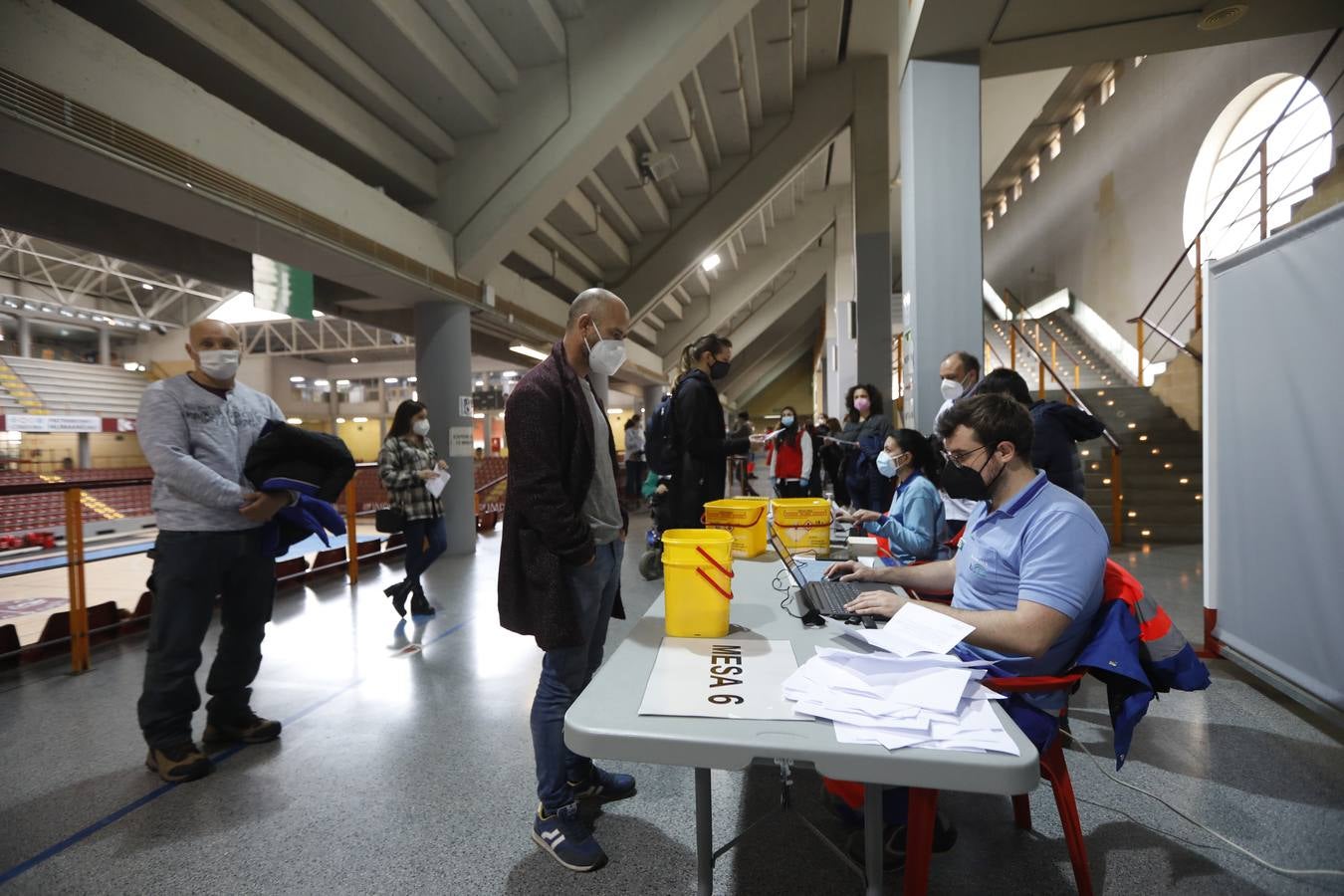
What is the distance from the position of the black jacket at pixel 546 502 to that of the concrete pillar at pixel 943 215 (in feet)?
10.3

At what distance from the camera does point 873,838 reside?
1278mm

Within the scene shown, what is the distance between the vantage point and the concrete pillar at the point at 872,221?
7.88 m

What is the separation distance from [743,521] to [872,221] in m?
7.07

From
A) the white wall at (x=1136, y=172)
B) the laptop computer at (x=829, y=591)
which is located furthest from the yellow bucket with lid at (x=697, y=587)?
the white wall at (x=1136, y=172)

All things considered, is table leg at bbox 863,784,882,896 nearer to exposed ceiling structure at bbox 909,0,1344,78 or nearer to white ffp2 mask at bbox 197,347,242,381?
white ffp2 mask at bbox 197,347,242,381

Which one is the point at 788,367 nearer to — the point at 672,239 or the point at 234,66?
the point at 672,239

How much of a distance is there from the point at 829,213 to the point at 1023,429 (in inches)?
494

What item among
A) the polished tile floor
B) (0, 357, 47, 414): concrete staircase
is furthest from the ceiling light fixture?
the polished tile floor

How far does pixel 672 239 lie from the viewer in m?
9.35

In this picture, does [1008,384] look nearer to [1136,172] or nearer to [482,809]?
[482,809]

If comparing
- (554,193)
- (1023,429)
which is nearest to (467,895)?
(1023,429)

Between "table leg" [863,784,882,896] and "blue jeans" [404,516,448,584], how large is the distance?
3.51m

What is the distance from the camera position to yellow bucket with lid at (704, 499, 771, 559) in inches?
87.6

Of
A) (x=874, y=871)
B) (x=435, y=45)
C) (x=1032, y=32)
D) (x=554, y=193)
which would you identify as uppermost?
(x=435, y=45)
